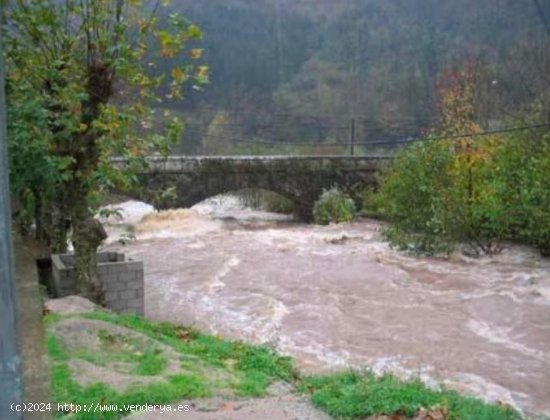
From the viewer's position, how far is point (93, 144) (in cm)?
709

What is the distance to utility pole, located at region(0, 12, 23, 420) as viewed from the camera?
1.86m

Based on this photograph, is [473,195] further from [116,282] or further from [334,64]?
[334,64]

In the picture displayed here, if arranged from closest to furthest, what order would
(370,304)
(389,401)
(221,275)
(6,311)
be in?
(6,311) < (389,401) < (370,304) < (221,275)

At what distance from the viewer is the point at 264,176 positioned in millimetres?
25094

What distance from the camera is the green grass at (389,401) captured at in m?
4.14

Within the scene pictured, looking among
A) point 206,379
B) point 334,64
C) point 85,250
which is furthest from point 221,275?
point 334,64

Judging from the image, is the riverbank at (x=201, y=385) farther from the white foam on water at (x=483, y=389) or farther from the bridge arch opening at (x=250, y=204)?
the bridge arch opening at (x=250, y=204)

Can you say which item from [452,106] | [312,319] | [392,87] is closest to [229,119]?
[392,87]

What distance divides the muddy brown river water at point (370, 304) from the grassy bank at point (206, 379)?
4.95ft

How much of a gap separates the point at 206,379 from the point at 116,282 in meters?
3.22

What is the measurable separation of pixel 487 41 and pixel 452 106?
2251 cm

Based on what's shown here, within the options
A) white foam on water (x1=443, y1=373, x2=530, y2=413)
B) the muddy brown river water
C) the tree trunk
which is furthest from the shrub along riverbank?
the tree trunk

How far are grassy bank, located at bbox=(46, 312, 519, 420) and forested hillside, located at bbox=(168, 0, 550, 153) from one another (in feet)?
89.5

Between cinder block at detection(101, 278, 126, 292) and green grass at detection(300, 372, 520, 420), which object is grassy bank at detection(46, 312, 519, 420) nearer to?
green grass at detection(300, 372, 520, 420)
